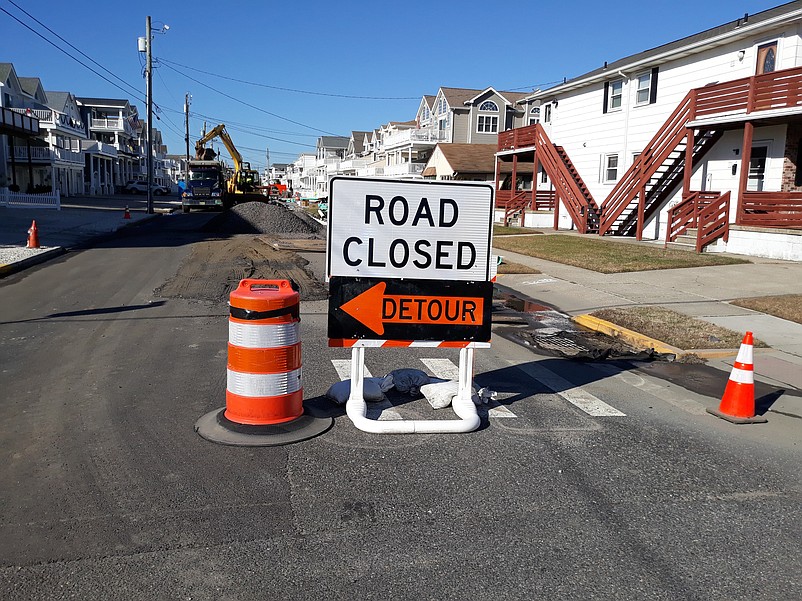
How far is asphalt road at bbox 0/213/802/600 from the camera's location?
3537 mm

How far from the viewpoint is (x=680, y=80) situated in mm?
24703

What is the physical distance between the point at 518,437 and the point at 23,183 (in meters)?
61.9

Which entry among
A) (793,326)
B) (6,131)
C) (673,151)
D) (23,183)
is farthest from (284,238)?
(23,183)

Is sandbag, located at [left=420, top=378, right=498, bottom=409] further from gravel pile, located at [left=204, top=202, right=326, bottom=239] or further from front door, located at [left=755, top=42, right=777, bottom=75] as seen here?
gravel pile, located at [left=204, top=202, right=326, bottom=239]

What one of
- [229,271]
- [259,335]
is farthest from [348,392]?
[229,271]

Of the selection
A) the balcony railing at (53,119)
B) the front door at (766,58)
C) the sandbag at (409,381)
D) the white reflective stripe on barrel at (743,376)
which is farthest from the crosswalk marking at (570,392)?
the balcony railing at (53,119)

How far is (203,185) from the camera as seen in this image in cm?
4409

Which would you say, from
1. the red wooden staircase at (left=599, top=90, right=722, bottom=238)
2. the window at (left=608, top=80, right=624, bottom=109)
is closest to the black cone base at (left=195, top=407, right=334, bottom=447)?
the red wooden staircase at (left=599, top=90, right=722, bottom=238)

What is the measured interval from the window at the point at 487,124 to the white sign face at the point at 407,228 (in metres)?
60.3

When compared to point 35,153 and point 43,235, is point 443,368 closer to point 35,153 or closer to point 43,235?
point 43,235

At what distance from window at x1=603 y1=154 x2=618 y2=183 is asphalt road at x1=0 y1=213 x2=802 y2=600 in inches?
897

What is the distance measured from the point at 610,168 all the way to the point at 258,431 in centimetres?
2608

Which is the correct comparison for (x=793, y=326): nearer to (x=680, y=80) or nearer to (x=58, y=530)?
(x=58, y=530)

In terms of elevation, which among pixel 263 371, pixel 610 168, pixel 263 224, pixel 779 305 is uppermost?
pixel 610 168
